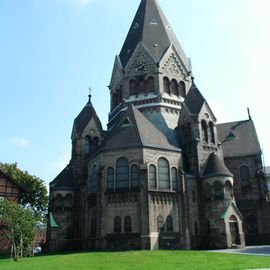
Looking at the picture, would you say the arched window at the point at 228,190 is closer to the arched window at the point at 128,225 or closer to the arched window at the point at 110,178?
the arched window at the point at 128,225

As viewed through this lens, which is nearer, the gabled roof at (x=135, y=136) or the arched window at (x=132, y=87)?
the gabled roof at (x=135, y=136)

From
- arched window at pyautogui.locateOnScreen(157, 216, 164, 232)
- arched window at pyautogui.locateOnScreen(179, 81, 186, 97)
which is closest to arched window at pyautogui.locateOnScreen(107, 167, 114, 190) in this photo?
arched window at pyautogui.locateOnScreen(157, 216, 164, 232)

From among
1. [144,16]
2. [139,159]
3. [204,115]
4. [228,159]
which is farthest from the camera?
[144,16]

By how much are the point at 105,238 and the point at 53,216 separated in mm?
11365

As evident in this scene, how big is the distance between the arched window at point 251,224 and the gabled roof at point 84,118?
22.5 meters

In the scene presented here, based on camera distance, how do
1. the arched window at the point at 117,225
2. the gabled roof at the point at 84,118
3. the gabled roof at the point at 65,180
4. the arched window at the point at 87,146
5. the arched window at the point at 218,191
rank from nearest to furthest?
the arched window at the point at 117,225 < the arched window at the point at 218,191 < the gabled roof at the point at 65,180 < the arched window at the point at 87,146 < the gabled roof at the point at 84,118

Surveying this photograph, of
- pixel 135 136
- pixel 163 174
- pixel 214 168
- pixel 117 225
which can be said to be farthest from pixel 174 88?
pixel 117 225

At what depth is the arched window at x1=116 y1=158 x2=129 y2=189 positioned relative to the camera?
33.8m

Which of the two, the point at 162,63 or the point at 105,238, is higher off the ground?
the point at 162,63

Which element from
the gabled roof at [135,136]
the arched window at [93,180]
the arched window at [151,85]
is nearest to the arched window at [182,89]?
the arched window at [151,85]

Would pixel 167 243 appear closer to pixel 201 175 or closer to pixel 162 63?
pixel 201 175

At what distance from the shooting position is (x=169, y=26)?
54094 mm

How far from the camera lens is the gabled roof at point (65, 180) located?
139 ft

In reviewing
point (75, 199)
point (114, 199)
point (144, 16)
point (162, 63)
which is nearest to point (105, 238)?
point (114, 199)
